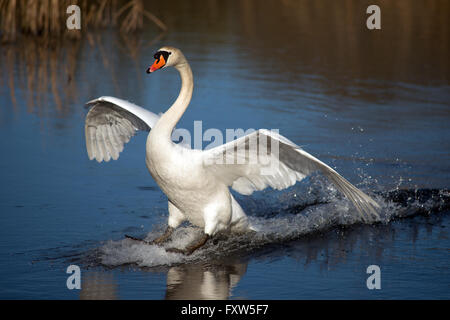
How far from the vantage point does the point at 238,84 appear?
14.2 metres

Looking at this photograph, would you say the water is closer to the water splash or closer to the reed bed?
the water splash

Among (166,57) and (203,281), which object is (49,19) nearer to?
(166,57)

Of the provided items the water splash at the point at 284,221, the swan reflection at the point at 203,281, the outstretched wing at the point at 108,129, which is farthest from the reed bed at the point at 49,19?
the swan reflection at the point at 203,281

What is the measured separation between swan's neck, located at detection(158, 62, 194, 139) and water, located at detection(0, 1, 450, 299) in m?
1.15

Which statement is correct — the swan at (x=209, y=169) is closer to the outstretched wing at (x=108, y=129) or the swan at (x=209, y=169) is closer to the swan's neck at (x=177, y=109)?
the swan's neck at (x=177, y=109)

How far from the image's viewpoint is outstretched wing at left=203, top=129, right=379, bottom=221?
671 cm

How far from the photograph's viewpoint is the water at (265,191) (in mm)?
6652

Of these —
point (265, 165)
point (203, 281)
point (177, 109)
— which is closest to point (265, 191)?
point (265, 165)

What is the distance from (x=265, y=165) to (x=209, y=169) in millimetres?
569

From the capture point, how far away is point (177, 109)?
274 inches

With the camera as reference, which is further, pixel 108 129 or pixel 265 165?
pixel 108 129

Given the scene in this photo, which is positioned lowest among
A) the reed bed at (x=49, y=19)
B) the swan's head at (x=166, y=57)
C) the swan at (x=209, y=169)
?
the swan at (x=209, y=169)
